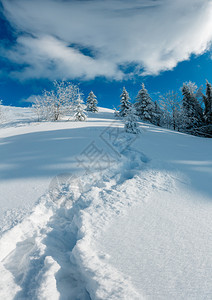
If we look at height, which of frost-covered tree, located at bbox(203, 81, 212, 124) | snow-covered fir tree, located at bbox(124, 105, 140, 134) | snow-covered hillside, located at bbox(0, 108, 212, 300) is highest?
frost-covered tree, located at bbox(203, 81, 212, 124)

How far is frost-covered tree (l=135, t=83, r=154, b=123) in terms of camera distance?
68.3 ft

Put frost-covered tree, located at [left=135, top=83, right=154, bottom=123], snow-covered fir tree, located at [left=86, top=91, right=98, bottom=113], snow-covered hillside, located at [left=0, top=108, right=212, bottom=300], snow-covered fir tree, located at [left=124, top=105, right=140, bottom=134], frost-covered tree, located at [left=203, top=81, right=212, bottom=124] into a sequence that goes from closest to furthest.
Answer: snow-covered hillside, located at [left=0, top=108, right=212, bottom=300] → snow-covered fir tree, located at [left=124, top=105, right=140, bottom=134] → frost-covered tree, located at [left=203, top=81, right=212, bottom=124] → frost-covered tree, located at [left=135, top=83, right=154, bottom=123] → snow-covered fir tree, located at [left=86, top=91, right=98, bottom=113]

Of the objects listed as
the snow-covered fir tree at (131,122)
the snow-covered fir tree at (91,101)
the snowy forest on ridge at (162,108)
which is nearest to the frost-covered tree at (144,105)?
the snowy forest on ridge at (162,108)

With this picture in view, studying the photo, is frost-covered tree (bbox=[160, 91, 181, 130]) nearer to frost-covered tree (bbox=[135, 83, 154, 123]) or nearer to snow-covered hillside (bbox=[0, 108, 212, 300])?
frost-covered tree (bbox=[135, 83, 154, 123])

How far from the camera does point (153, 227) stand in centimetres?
166

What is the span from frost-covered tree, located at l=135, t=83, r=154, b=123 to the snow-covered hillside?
60.8ft

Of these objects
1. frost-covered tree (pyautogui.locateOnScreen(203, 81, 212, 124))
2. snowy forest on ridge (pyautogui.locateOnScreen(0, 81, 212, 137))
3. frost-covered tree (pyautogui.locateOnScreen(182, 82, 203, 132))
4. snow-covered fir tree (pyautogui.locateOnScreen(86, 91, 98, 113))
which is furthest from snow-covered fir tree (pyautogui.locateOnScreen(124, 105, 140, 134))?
snow-covered fir tree (pyautogui.locateOnScreen(86, 91, 98, 113))

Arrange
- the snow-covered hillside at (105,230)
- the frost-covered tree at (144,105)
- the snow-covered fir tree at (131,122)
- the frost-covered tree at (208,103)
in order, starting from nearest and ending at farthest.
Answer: the snow-covered hillside at (105,230), the snow-covered fir tree at (131,122), the frost-covered tree at (208,103), the frost-covered tree at (144,105)

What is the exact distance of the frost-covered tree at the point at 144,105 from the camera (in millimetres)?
20828

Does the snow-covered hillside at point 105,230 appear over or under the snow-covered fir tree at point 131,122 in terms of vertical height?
under

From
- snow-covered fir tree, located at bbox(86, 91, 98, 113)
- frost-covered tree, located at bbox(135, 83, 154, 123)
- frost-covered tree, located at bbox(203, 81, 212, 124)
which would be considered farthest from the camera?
snow-covered fir tree, located at bbox(86, 91, 98, 113)

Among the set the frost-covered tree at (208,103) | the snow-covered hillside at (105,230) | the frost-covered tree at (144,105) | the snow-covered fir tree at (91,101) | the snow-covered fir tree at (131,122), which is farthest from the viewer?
the snow-covered fir tree at (91,101)

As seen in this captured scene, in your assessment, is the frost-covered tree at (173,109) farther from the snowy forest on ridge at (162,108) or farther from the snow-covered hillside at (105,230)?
the snow-covered hillside at (105,230)

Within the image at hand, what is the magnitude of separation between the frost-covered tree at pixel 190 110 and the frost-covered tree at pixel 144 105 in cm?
434
